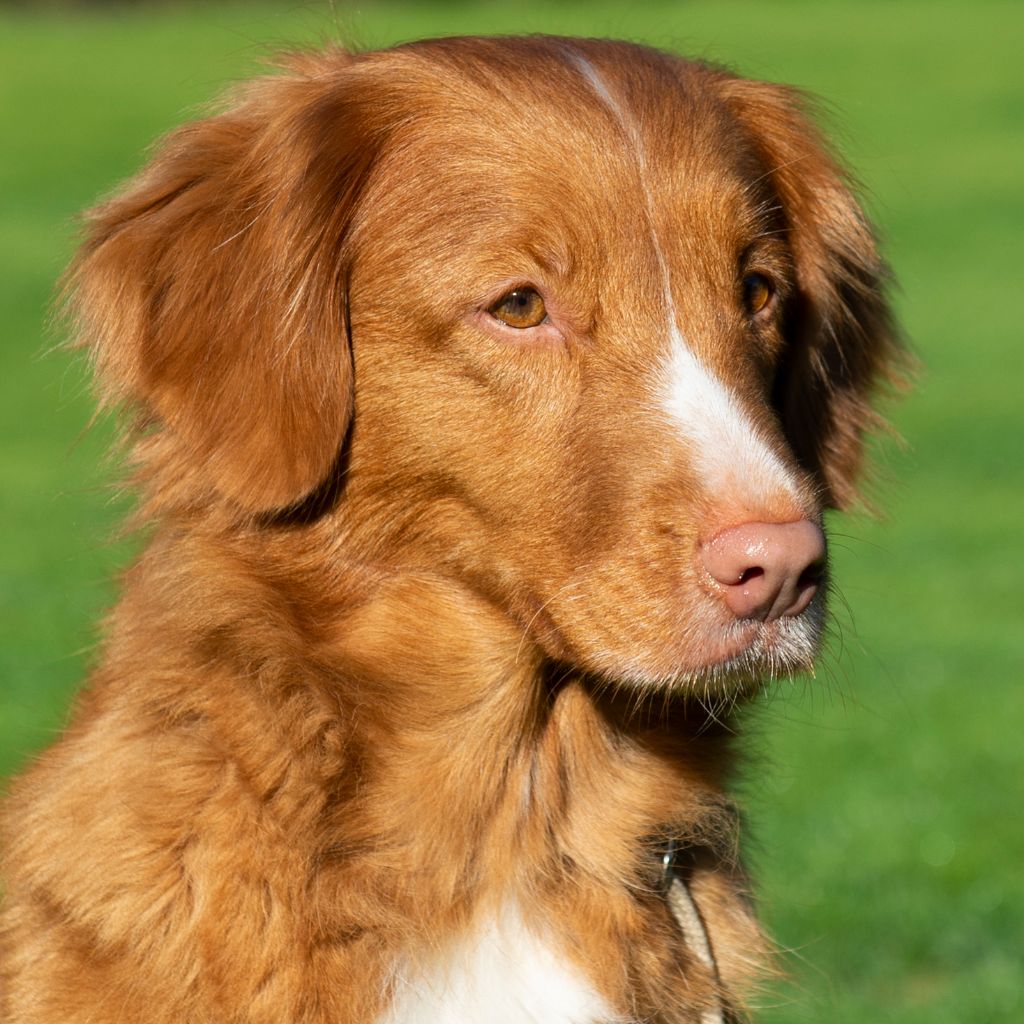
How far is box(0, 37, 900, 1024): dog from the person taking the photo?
145 inches

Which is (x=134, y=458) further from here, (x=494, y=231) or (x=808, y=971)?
(x=808, y=971)

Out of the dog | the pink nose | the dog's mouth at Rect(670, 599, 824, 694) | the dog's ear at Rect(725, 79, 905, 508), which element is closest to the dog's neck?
the dog

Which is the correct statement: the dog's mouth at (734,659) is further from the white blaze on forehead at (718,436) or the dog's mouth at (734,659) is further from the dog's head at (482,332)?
the white blaze on forehead at (718,436)

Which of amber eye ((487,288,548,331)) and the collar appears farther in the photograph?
the collar

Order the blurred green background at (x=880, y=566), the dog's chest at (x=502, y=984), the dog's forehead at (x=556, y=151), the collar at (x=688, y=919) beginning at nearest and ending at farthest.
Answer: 1. the dog's chest at (x=502, y=984)
2. the dog's forehead at (x=556, y=151)
3. the collar at (x=688, y=919)
4. the blurred green background at (x=880, y=566)

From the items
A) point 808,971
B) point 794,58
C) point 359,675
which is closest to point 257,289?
point 359,675

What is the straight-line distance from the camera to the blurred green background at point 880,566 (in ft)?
20.5

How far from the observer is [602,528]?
147 inches

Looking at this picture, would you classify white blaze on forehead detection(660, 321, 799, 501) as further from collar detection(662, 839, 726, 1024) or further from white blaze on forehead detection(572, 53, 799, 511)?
collar detection(662, 839, 726, 1024)

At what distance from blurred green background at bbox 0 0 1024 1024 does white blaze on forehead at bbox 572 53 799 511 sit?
2.24 ft

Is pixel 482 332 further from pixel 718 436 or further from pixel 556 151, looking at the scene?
pixel 718 436

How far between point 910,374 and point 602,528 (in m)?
1.61

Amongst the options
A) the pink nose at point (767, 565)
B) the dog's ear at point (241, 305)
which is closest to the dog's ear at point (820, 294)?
the pink nose at point (767, 565)

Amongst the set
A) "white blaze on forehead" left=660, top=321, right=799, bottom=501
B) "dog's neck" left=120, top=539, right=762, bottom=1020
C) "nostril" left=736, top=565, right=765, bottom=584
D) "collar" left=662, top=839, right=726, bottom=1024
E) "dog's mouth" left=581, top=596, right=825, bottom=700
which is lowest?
"collar" left=662, top=839, right=726, bottom=1024
